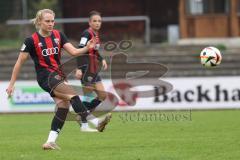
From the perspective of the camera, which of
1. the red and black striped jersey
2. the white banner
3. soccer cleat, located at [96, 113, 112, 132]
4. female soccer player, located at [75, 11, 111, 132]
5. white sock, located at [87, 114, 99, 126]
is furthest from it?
the white banner

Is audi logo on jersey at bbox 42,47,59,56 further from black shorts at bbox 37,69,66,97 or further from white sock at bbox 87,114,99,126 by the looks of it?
white sock at bbox 87,114,99,126

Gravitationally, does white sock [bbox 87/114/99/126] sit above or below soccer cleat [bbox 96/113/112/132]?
below

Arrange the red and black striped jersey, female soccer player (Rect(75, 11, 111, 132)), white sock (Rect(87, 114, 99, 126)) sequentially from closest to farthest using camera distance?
the red and black striped jersey < white sock (Rect(87, 114, 99, 126)) < female soccer player (Rect(75, 11, 111, 132))

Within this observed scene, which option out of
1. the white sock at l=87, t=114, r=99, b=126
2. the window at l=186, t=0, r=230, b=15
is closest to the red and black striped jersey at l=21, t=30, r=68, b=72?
the white sock at l=87, t=114, r=99, b=126

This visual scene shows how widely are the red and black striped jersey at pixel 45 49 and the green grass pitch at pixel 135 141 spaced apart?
1316mm

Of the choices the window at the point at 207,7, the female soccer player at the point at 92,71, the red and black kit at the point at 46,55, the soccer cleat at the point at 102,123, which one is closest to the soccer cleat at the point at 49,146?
the red and black kit at the point at 46,55

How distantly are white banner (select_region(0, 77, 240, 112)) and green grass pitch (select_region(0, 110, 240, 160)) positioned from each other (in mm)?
4731

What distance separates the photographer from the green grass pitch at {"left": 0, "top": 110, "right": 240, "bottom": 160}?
10315mm

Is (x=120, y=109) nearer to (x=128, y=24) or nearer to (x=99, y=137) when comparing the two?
(x=99, y=137)

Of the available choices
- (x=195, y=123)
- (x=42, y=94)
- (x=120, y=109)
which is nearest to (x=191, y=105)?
(x=120, y=109)

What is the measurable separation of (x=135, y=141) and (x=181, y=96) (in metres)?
10.0

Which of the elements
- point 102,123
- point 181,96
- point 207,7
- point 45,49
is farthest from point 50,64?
point 207,7

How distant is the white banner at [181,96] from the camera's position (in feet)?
71.8

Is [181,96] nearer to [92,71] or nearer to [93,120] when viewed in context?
[92,71]
